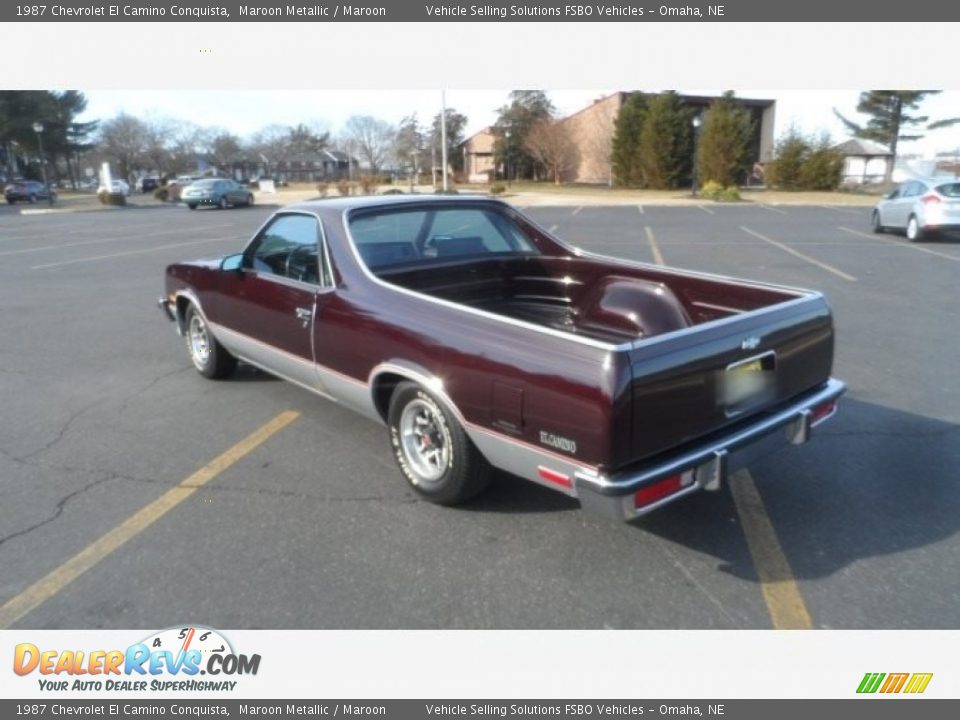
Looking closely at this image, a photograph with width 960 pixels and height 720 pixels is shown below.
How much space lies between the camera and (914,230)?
1551 centimetres

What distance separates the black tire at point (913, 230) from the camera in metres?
15.4

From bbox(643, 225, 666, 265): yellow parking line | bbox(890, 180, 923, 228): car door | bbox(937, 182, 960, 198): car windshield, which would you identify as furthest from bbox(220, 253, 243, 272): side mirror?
bbox(890, 180, 923, 228): car door

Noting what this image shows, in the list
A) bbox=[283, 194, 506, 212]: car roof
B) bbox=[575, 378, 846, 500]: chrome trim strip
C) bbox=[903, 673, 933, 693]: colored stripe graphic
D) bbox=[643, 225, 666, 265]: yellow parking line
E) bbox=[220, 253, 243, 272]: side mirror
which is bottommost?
bbox=[903, 673, 933, 693]: colored stripe graphic

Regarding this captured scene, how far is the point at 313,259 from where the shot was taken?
443cm

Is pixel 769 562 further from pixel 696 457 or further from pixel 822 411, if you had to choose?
pixel 822 411

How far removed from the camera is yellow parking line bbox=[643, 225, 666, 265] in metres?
13.5

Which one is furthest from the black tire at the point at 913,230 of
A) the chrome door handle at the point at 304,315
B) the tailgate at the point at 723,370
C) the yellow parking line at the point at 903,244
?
the chrome door handle at the point at 304,315

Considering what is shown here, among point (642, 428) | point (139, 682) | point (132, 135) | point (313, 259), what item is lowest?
point (139, 682)

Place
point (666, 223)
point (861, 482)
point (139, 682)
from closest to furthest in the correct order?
point (139, 682) < point (861, 482) < point (666, 223)

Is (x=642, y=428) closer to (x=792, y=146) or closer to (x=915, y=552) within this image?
(x=915, y=552)

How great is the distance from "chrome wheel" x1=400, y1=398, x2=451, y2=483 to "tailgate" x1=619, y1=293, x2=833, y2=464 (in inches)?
45.8

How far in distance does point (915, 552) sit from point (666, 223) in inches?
798

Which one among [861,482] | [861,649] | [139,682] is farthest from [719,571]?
[139,682]

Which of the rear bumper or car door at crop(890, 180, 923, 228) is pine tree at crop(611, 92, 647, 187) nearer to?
car door at crop(890, 180, 923, 228)
